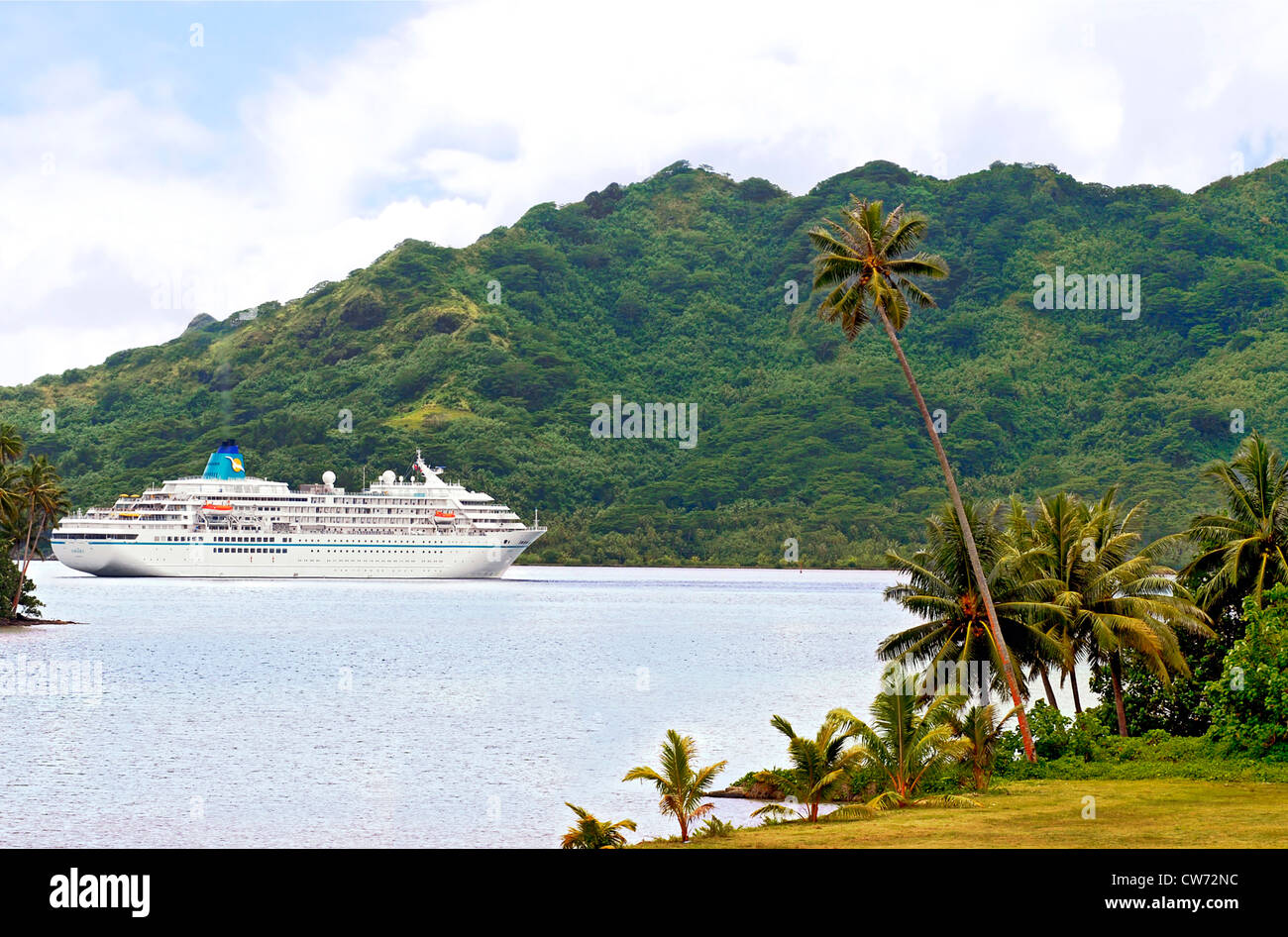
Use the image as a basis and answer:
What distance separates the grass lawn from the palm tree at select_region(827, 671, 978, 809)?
1395 millimetres

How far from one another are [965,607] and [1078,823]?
28.9ft

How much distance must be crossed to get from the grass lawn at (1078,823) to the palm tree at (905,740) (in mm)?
1395

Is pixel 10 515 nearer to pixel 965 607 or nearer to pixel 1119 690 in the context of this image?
pixel 965 607

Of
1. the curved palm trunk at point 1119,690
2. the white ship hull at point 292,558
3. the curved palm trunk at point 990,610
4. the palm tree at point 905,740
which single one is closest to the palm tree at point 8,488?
the curved palm trunk at point 990,610

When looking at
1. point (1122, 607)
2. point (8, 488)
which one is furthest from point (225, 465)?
point (1122, 607)

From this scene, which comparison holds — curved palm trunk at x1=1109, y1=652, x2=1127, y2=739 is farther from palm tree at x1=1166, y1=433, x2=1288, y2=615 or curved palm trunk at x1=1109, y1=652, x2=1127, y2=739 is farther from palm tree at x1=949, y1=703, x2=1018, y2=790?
palm tree at x1=949, y1=703, x2=1018, y2=790

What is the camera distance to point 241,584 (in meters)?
141

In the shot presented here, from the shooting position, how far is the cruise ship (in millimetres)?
136125

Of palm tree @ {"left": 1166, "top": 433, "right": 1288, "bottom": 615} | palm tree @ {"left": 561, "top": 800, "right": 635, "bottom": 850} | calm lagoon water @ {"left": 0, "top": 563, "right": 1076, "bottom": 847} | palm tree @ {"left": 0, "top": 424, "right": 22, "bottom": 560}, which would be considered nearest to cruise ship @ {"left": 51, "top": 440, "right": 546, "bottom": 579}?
calm lagoon water @ {"left": 0, "top": 563, "right": 1076, "bottom": 847}

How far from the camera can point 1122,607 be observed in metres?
30.5

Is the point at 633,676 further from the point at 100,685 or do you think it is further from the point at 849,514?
the point at 849,514

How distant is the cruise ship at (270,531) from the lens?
136m

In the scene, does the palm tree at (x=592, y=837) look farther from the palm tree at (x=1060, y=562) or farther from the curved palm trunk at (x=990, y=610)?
the palm tree at (x=1060, y=562)

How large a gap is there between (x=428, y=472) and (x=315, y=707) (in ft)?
305
